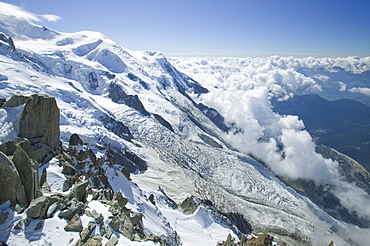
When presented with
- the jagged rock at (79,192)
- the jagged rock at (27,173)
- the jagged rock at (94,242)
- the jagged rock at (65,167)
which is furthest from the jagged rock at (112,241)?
the jagged rock at (65,167)

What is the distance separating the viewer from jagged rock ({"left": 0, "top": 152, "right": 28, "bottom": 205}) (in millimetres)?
20219

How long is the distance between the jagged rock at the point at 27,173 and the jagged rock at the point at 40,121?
18476 mm

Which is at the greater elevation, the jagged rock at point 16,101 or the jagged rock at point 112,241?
the jagged rock at point 16,101

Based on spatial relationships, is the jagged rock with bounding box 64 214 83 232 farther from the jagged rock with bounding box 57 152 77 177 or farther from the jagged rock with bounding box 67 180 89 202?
the jagged rock with bounding box 57 152 77 177

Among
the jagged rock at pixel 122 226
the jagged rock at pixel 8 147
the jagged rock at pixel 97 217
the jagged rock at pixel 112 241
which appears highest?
the jagged rock at pixel 8 147

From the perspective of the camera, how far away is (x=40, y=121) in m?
40.5

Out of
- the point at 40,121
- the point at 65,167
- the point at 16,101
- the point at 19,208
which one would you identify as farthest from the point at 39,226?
the point at 16,101

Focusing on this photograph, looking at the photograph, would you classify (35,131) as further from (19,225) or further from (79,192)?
(19,225)

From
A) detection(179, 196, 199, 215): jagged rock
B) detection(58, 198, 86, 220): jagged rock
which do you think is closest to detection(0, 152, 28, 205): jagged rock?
detection(58, 198, 86, 220): jagged rock

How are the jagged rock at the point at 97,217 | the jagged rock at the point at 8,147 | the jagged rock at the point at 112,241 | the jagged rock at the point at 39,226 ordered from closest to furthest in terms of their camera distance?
the jagged rock at the point at 39,226 < the jagged rock at the point at 112,241 < the jagged rock at the point at 97,217 < the jagged rock at the point at 8,147

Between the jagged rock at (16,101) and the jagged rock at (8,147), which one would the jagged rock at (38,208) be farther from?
the jagged rock at (16,101)

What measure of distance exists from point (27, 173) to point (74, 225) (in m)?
7.38

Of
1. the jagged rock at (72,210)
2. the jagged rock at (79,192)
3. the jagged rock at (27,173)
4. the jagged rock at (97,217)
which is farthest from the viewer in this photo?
the jagged rock at (79,192)

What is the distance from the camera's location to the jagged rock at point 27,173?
22.3 metres
